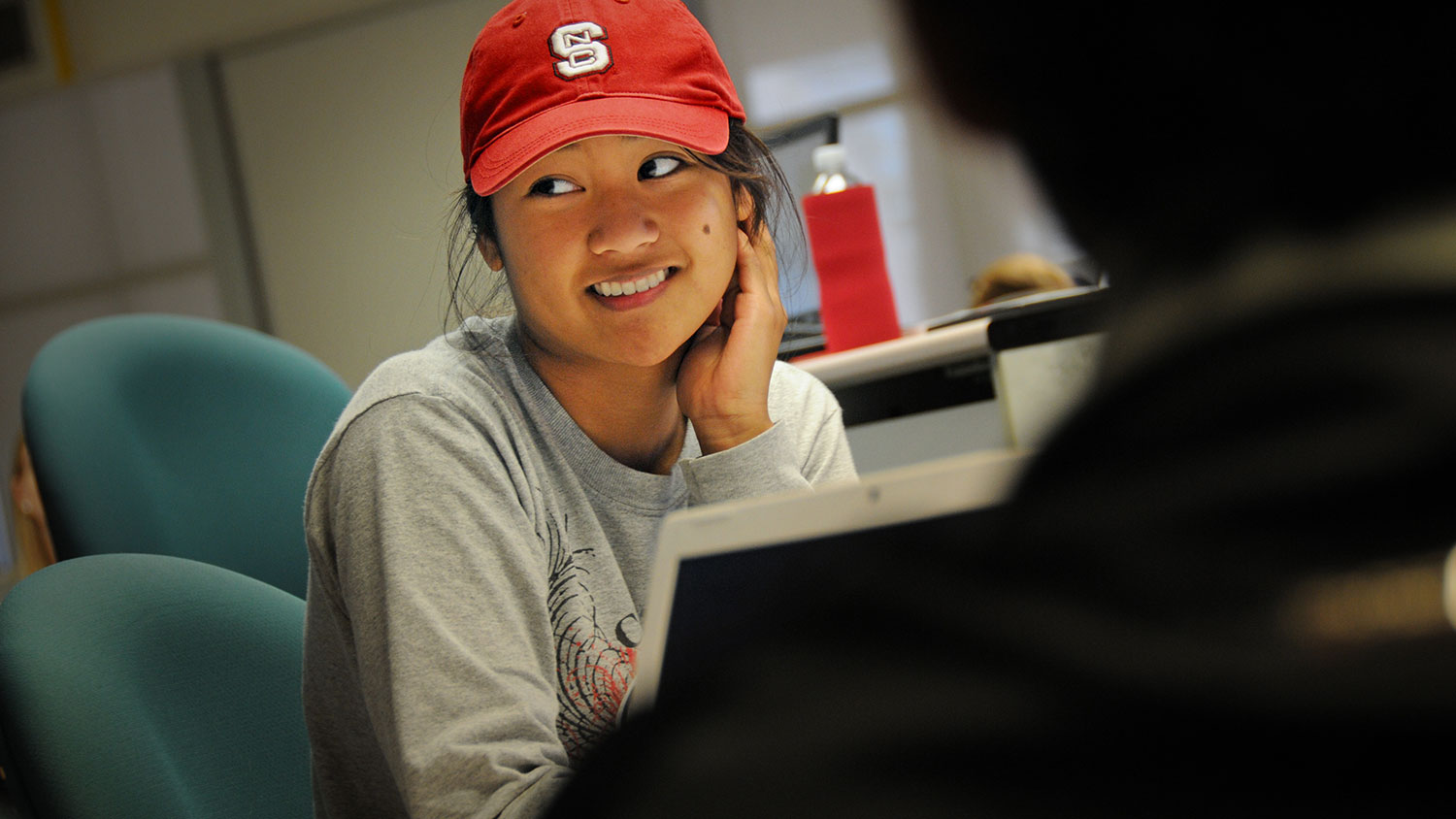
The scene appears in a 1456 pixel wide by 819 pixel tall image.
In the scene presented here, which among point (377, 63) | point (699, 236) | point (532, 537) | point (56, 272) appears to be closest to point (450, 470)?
point (532, 537)

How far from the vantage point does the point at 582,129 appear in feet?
2.94

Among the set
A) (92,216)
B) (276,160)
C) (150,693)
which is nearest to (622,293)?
(150,693)

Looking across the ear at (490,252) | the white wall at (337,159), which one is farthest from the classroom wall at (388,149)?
the ear at (490,252)

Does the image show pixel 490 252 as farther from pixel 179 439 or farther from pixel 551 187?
pixel 179 439

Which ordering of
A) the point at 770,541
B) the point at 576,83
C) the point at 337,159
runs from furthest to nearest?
1. the point at 337,159
2. the point at 576,83
3. the point at 770,541

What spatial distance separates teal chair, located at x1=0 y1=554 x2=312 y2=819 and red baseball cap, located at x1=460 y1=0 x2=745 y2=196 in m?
0.39

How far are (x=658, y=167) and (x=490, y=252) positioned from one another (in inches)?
7.4

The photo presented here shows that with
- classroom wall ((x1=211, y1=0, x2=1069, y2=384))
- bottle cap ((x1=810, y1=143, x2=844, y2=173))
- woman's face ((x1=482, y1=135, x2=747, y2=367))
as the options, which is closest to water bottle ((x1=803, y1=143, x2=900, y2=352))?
bottle cap ((x1=810, y1=143, x2=844, y2=173))

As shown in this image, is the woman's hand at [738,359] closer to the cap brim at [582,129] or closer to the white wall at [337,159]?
the cap brim at [582,129]

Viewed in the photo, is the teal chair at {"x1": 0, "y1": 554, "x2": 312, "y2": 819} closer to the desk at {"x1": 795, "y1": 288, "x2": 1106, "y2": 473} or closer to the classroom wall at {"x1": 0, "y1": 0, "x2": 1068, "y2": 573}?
the desk at {"x1": 795, "y1": 288, "x2": 1106, "y2": 473}

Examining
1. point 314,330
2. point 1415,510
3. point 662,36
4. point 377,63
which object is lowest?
point 314,330

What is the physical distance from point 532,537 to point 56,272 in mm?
4143

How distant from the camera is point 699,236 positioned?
1008 millimetres

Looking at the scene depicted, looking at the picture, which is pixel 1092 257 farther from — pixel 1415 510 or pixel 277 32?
pixel 277 32
